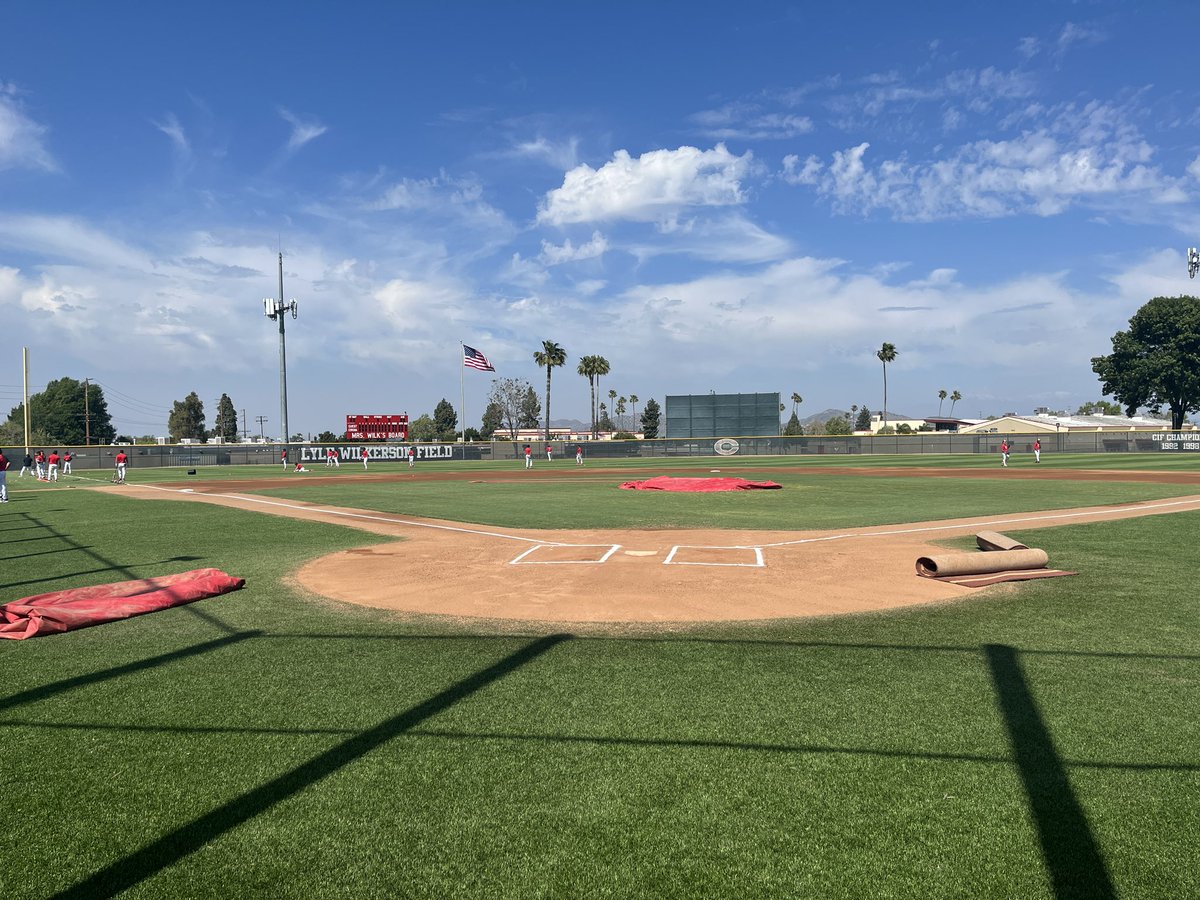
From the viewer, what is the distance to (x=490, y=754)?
4.54 meters

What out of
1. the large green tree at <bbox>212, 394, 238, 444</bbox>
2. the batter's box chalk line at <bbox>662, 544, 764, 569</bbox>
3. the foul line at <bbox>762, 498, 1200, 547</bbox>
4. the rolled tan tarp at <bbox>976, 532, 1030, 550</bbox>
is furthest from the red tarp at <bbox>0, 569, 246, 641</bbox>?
the large green tree at <bbox>212, 394, 238, 444</bbox>

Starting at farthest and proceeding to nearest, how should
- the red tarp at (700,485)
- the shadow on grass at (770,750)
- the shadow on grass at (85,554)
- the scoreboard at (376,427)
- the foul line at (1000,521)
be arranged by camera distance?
the scoreboard at (376,427) → the red tarp at (700,485) → the foul line at (1000,521) → the shadow on grass at (85,554) → the shadow on grass at (770,750)

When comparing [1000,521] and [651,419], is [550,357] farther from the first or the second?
[1000,521]

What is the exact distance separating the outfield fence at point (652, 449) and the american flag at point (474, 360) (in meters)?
8.41

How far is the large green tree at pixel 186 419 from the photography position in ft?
439

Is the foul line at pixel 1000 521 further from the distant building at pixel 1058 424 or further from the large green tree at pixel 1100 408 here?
the large green tree at pixel 1100 408

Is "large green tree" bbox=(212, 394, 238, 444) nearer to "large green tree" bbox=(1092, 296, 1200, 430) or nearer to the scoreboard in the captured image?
the scoreboard

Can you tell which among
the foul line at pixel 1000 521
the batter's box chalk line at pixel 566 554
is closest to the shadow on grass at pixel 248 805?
the batter's box chalk line at pixel 566 554

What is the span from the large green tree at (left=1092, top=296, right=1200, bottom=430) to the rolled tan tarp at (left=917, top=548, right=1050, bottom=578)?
9670cm

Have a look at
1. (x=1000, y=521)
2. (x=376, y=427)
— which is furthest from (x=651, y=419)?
(x=1000, y=521)

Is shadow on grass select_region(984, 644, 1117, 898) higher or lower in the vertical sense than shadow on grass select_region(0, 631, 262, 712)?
lower

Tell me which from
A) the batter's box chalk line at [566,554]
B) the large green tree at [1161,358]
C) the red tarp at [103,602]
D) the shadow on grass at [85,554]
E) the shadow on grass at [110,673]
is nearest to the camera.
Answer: the shadow on grass at [110,673]

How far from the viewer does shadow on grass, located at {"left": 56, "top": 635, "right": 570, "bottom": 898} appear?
3.32 meters

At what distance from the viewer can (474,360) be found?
63938 mm
